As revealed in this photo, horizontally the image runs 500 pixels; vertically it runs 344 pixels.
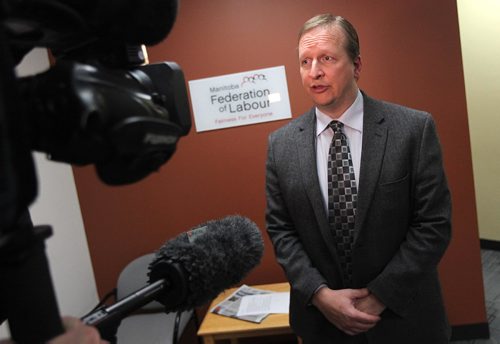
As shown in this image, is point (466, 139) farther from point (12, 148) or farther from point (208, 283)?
point (12, 148)

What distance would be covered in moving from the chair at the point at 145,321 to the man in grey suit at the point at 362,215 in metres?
0.92

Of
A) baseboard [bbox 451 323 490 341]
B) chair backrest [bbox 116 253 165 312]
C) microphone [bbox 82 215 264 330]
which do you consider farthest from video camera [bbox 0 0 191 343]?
baseboard [bbox 451 323 490 341]

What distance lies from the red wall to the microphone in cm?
215

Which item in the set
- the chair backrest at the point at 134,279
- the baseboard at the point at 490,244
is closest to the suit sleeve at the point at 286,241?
the chair backrest at the point at 134,279

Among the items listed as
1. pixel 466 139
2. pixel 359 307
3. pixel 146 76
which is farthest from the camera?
pixel 466 139

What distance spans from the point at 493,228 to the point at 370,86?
2.39m

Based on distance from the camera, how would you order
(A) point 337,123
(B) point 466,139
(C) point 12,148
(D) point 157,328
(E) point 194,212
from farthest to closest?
(E) point 194,212 → (B) point 466,139 → (D) point 157,328 → (A) point 337,123 → (C) point 12,148

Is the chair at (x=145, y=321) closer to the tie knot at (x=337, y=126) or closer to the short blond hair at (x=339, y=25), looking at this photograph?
the tie knot at (x=337, y=126)

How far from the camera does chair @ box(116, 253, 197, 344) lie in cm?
239

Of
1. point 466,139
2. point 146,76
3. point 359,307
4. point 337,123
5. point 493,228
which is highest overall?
point 146,76

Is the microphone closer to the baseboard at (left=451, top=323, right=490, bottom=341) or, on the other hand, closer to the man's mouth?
the man's mouth

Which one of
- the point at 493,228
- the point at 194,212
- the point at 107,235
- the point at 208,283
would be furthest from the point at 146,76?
the point at 493,228

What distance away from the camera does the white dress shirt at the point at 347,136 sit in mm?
1623

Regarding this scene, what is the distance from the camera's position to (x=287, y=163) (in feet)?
5.52
